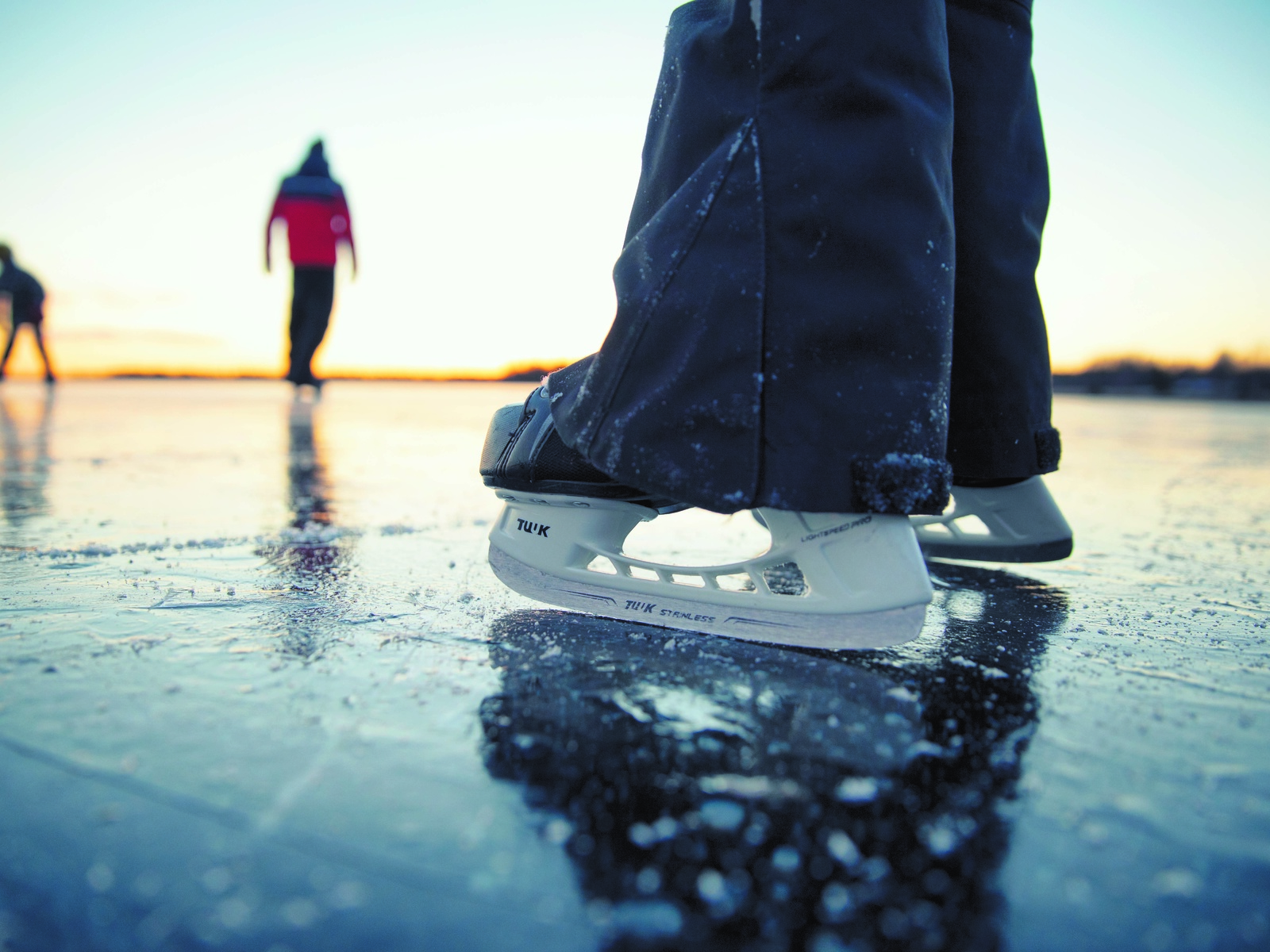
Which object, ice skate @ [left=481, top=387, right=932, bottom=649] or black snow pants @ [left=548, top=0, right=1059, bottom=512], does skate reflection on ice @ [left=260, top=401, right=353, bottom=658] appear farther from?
black snow pants @ [left=548, top=0, right=1059, bottom=512]

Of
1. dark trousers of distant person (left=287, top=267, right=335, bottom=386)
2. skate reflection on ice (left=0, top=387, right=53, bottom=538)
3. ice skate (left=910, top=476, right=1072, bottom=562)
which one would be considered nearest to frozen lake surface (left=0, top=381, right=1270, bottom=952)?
ice skate (left=910, top=476, right=1072, bottom=562)

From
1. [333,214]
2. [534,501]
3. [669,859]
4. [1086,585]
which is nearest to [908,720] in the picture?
[669,859]

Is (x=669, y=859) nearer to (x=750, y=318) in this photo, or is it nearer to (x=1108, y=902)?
(x=1108, y=902)

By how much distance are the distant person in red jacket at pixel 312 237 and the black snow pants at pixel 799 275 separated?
20.5 ft

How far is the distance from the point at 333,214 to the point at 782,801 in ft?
22.1

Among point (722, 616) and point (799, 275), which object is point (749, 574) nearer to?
point (722, 616)

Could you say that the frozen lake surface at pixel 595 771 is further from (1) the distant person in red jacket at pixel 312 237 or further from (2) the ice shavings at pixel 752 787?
(1) the distant person in red jacket at pixel 312 237

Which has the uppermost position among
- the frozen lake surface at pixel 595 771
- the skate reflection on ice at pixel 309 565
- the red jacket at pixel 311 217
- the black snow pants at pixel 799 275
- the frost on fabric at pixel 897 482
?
the red jacket at pixel 311 217

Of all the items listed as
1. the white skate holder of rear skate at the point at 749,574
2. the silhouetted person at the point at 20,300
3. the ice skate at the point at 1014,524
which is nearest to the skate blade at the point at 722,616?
the white skate holder of rear skate at the point at 749,574

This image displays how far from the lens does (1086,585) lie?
121 cm

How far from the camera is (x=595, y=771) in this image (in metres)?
0.56

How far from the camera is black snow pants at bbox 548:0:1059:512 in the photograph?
0.77 m

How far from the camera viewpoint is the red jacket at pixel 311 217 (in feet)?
20.5

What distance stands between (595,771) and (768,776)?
0.12 meters
